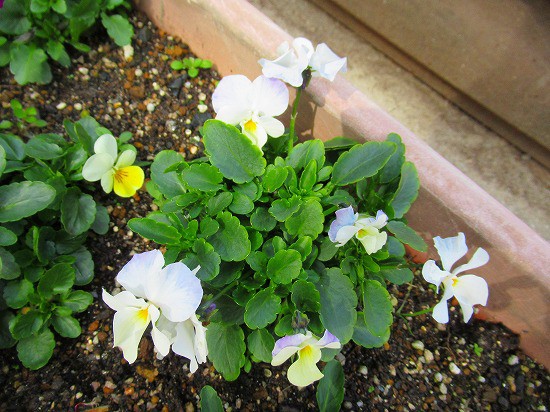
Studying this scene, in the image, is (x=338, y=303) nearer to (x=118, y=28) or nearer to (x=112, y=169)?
(x=112, y=169)

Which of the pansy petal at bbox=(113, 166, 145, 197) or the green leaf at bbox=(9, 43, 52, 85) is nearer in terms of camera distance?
the pansy petal at bbox=(113, 166, 145, 197)

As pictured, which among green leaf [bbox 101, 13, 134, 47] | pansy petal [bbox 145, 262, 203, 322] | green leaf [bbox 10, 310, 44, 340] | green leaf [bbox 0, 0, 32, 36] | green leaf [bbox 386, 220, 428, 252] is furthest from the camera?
green leaf [bbox 101, 13, 134, 47]

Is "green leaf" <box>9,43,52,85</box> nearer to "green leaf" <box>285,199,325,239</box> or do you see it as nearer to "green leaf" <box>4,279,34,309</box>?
"green leaf" <box>4,279,34,309</box>

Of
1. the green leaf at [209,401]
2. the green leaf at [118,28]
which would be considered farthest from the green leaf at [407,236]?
the green leaf at [118,28]

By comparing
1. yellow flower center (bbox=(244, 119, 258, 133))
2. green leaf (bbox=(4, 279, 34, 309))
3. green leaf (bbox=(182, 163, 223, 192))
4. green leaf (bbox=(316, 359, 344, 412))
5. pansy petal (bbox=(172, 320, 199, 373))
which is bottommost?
green leaf (bbox=(4, 279, 34, 309))

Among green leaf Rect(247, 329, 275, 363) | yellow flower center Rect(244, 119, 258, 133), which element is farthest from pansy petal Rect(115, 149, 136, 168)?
green leaf Rect(247, 329, 275, 363)

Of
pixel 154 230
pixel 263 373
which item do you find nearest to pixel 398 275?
pixel 263 373
